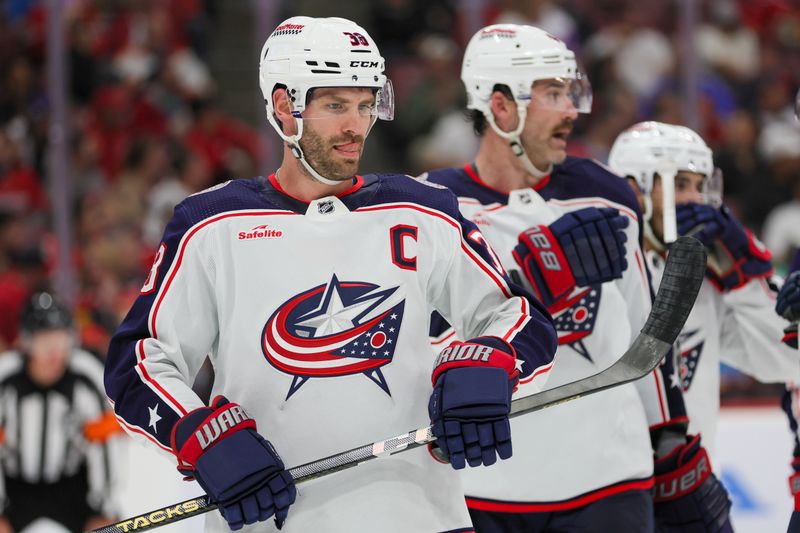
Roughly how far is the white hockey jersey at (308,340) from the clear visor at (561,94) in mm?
900

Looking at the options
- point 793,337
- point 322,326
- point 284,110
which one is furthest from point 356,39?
point 793,337

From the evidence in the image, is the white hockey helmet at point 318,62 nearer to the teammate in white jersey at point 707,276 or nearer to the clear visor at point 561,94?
the clear visor at point 561,94

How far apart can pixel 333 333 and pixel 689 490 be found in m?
1.25

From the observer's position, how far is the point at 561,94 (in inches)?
120

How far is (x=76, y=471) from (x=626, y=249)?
101 inches

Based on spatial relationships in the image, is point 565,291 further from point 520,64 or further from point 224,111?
point 224,111

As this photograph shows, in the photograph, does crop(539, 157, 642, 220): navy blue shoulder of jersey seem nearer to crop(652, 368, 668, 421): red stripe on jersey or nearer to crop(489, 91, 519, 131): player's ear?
crop(489, 91, 519, 131): player's ear

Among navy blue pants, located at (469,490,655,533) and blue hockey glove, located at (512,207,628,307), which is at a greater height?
blue hockey glove, located at (512,207,628,307)

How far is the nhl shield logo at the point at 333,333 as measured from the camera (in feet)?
7.14

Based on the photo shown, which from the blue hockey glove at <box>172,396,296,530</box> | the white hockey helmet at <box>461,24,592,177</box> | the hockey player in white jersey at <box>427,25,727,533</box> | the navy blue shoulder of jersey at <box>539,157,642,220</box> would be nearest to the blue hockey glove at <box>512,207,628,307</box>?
the hockey player in white jersey at <box>427,25,727,533</box>

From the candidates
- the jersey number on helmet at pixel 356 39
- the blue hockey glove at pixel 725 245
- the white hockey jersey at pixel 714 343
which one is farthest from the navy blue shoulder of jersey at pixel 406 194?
the white hockey jersey at pixel 714 343

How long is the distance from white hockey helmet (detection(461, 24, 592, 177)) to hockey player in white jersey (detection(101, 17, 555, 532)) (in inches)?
32.6

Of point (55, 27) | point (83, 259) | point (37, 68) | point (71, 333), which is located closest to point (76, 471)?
point (71, 333)

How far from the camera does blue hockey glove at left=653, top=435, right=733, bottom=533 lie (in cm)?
305
